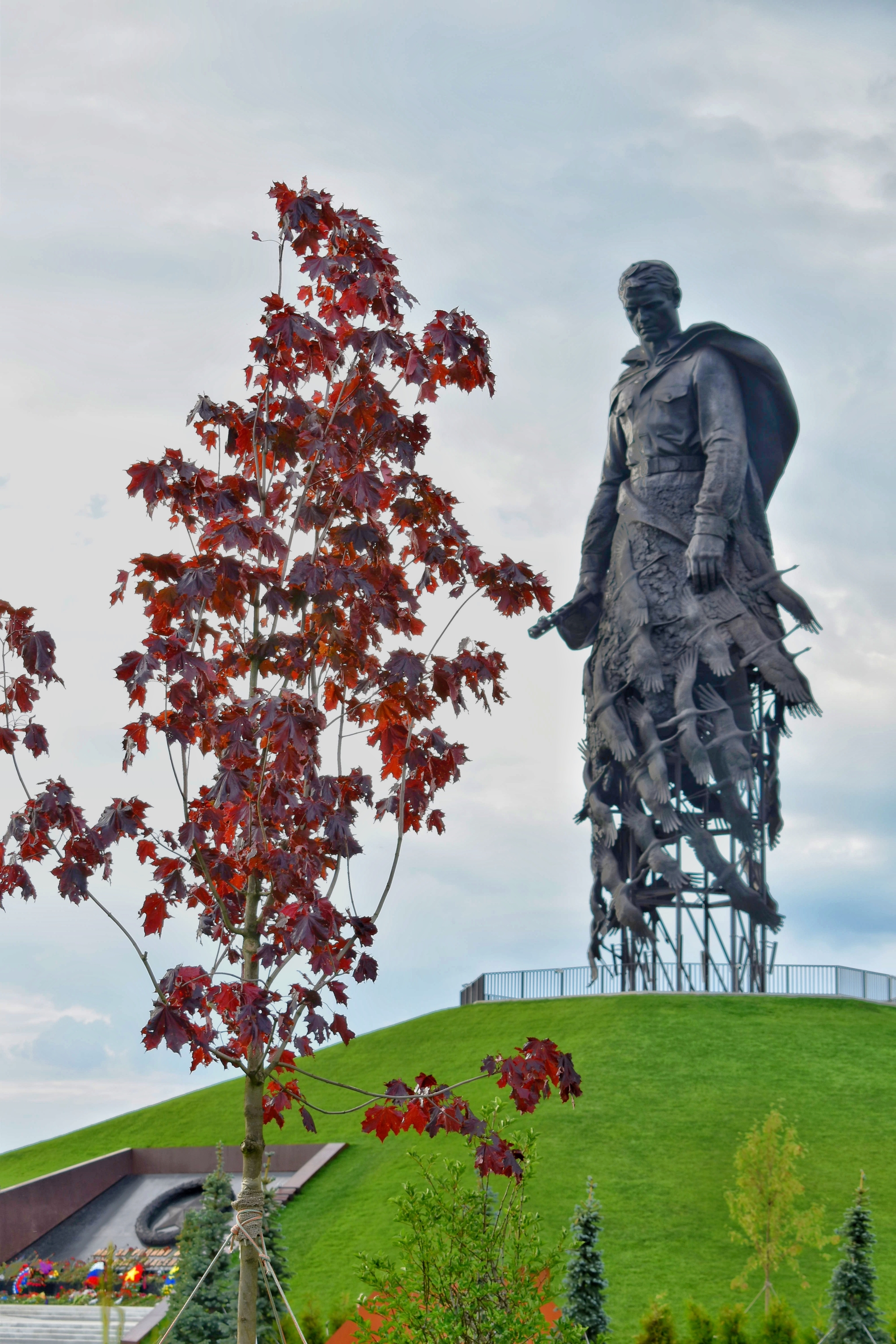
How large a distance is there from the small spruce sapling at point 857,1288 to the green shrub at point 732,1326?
1.13 m

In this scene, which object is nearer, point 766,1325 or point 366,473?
point 366,473

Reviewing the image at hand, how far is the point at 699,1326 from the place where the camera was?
60.4ft

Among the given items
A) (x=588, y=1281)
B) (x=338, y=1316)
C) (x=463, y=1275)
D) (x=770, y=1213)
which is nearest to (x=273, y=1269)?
(x=338, y=1316)

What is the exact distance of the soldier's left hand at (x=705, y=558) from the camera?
36.8 m

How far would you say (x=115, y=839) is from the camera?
8.26 meters

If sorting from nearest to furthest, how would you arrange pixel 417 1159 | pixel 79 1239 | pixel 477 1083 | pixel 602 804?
pixel 417 1159
pixel 79 1239
pixel 477 1083
pixel 602 804

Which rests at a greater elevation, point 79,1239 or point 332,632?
point 332,632

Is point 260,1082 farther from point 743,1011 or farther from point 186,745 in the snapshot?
point 743,1011

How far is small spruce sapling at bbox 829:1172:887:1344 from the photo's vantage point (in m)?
18.1

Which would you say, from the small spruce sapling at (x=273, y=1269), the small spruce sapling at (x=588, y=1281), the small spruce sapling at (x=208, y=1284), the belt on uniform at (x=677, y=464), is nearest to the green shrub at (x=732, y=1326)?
the small spruce sapling at (x=588, y=1281)

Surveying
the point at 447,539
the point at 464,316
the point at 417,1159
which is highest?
the point at 464,316

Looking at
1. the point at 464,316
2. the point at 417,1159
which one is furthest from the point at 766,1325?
the point at 464,316

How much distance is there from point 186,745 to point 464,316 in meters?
3.31

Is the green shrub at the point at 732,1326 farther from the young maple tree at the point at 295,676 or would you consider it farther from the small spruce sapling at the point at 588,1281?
the young maple tree at the point at 295,676
